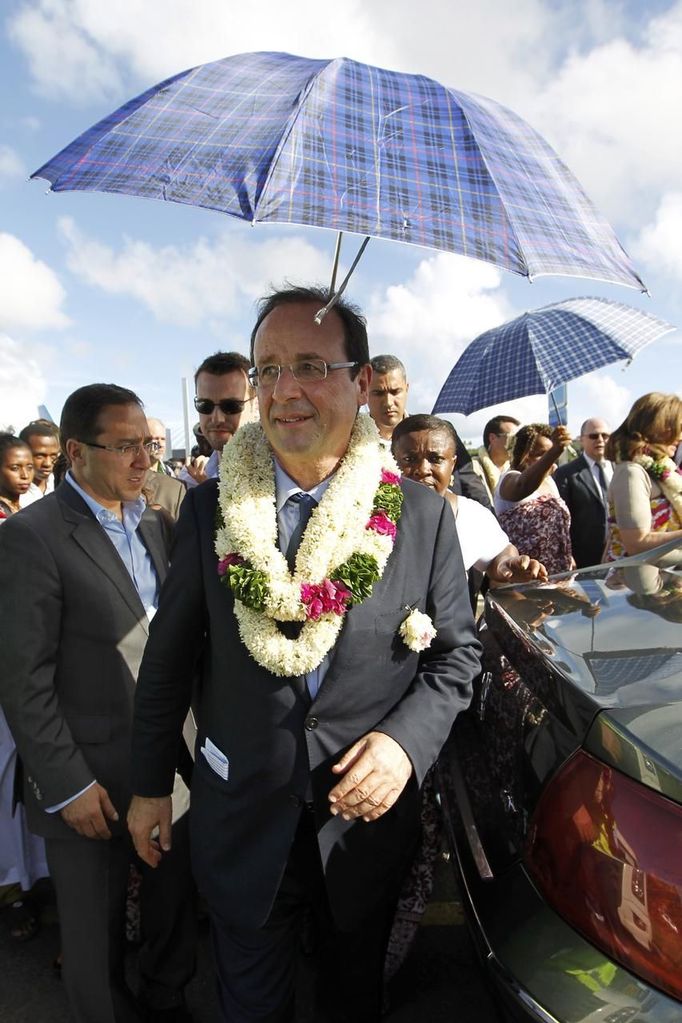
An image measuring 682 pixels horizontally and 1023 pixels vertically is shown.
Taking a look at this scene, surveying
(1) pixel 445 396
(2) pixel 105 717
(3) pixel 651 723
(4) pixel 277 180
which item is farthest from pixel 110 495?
(1) pixel 445 396

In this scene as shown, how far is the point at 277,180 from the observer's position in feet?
6.06

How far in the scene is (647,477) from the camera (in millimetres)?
3939

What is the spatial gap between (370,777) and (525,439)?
3.97 meters

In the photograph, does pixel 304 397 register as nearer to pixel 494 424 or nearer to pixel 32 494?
pixel 32 494

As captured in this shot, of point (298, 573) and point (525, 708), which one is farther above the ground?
point (298, 573)

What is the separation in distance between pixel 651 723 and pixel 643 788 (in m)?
0.12

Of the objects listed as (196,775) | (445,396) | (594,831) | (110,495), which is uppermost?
(445,396)

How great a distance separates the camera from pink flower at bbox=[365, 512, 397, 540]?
1920 mm

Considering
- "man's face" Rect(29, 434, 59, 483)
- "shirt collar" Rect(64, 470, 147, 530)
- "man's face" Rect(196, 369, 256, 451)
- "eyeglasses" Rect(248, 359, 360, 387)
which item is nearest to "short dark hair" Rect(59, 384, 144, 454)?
"shirt collar" Rect(64, 470, 147, 530)

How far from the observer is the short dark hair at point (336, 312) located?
2.00m

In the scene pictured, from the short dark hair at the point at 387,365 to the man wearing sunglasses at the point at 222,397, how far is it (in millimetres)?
884

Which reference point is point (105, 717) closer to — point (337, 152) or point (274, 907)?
point (274, 907)

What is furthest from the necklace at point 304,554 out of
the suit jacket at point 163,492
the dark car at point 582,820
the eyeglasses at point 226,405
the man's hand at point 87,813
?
the eyeglasses at point 226,405

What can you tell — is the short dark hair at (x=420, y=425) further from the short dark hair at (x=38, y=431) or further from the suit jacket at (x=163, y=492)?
the short dark hair at (x=38, y=431)
